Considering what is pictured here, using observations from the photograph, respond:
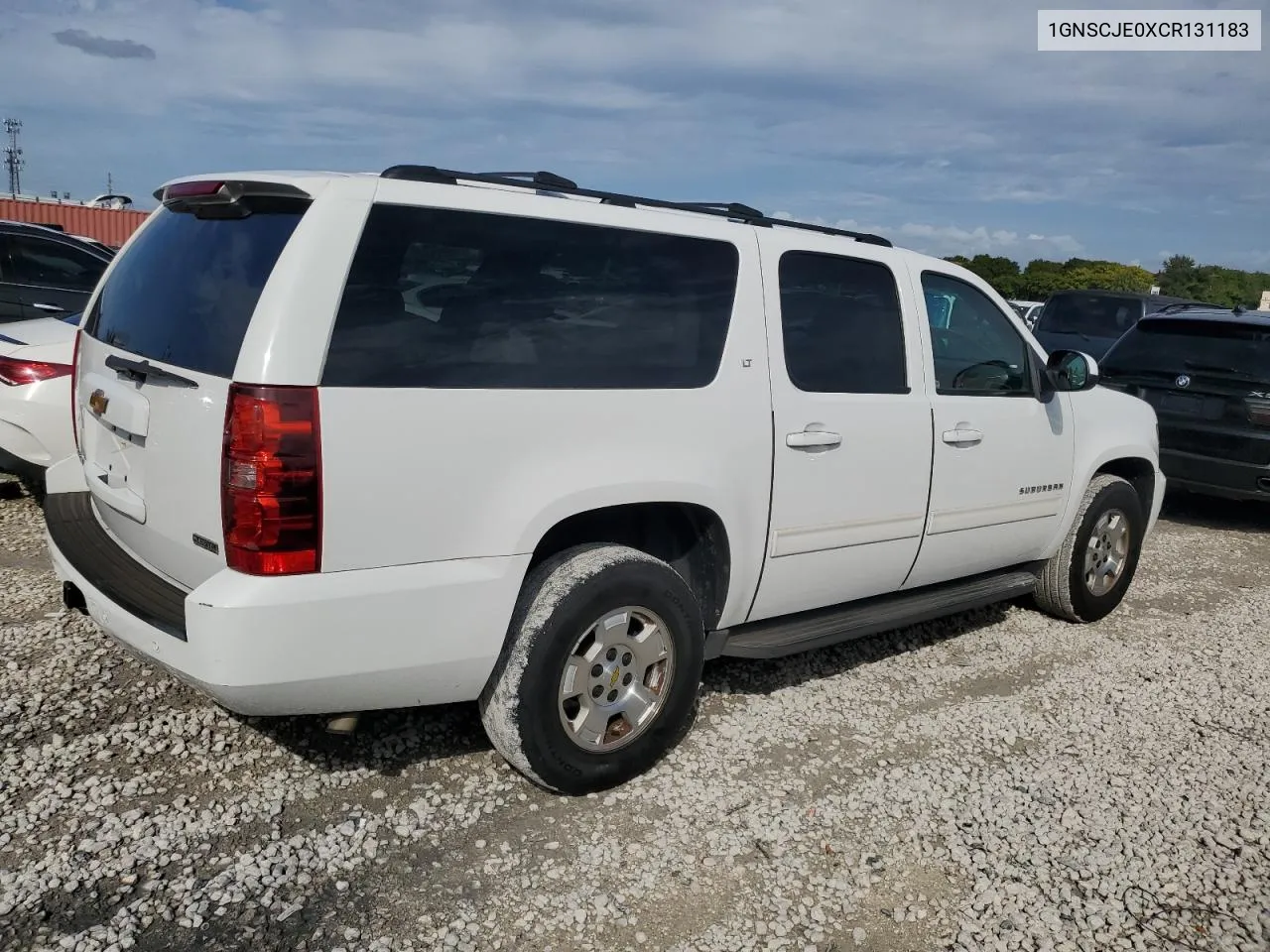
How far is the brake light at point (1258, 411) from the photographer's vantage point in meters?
7.44

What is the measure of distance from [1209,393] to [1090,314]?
695cm

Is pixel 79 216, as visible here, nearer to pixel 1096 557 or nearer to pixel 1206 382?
pixel 1206 382

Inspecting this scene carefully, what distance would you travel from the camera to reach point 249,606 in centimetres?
262

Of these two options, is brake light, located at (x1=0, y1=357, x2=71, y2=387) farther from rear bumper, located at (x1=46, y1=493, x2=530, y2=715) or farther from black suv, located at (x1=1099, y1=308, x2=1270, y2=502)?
black suv, located at (x1=1099, y1=308, x2=1270, y2=502)

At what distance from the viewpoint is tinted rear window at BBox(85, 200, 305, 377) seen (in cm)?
281

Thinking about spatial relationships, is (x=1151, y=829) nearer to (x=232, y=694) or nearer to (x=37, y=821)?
(x=232, y=694)

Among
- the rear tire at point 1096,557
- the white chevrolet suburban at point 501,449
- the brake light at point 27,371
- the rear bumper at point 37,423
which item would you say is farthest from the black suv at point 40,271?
the rear tire at point 1096,557

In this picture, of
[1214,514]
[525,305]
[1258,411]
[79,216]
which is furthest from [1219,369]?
[79,216]

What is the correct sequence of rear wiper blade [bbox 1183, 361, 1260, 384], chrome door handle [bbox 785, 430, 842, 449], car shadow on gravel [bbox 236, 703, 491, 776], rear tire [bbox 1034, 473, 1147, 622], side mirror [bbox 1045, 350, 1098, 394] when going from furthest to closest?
rear wiper blade [bbox 1183, 361, 1260, 384], rear tire [bbox 1034, 473, 1147, 622], side mirror [bbox 1045, 350, 1098, 394], chrome door handle [bbox 785, 430, 842, 449], car shadow on gravel [bbox 236, 703, 491, 776]

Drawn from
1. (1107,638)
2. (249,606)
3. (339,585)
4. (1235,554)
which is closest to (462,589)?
(339,585)

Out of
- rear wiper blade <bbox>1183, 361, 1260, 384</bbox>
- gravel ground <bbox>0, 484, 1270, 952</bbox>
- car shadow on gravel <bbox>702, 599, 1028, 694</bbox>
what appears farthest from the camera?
rear wiper blade <bbox>1183, 361, 1260, 384</bbox>

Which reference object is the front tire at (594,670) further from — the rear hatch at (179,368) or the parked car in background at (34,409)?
the parked car in background at (34,409)

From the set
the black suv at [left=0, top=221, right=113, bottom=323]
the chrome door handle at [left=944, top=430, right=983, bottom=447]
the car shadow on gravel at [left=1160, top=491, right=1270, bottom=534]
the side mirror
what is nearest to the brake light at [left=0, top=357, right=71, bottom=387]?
the black suv at [left=0, top=221, right=113, bottom=323]

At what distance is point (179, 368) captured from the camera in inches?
115
